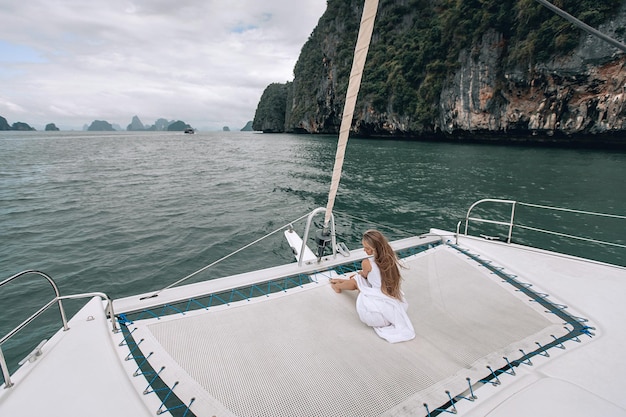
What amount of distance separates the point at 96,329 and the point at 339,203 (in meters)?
12.3

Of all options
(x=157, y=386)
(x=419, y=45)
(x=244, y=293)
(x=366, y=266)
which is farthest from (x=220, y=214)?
(x=419, y=45)

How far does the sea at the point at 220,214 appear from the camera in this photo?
24.8 ft

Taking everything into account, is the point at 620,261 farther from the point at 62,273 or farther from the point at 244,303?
the point at 62,273

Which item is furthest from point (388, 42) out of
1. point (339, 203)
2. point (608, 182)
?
point (339, 203)

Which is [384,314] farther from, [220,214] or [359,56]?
[220,214]

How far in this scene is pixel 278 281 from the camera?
13.2 feet

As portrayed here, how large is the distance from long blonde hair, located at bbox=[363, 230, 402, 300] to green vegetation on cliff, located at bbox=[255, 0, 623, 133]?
142ft

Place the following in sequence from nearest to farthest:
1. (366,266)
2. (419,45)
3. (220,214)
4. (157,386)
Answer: (157,386) → (366,266) → (220,214) → (419,45)

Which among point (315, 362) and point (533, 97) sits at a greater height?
point (533, 97)

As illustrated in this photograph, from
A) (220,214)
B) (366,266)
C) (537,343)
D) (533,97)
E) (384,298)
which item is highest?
(533,97)

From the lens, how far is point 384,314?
297 cm

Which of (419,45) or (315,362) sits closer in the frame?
(315,362)

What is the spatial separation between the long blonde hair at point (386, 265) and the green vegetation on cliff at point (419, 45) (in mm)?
43145

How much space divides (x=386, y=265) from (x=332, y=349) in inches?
39.2
